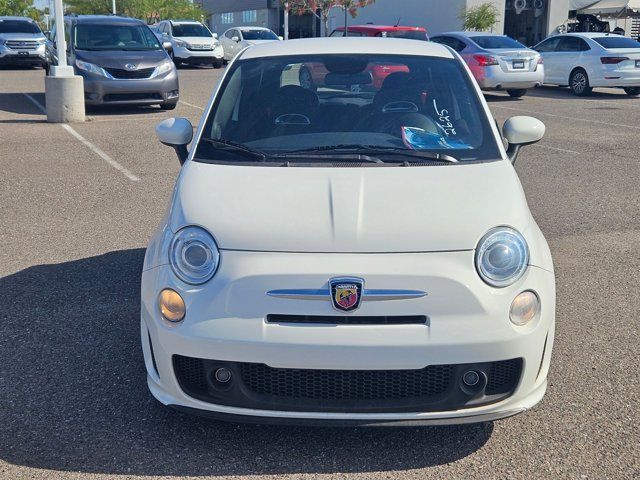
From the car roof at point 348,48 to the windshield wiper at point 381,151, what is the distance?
929 mm

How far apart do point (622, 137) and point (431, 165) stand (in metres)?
10.2

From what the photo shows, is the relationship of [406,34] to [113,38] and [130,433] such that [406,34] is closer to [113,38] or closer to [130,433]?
[113,38]

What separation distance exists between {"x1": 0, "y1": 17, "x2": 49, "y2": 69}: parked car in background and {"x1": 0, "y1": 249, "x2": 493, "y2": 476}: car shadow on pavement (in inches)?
925

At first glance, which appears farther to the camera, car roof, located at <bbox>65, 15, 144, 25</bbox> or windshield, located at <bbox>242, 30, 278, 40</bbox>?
windshield, located at <bbox>242, 30, 278, 40</bbox>

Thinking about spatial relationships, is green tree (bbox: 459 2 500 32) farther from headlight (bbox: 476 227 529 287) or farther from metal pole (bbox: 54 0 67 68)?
headlight (bbox: 476 227 529 287)

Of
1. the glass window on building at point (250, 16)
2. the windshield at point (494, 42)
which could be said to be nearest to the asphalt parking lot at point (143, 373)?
the windshield at point (494, 42)

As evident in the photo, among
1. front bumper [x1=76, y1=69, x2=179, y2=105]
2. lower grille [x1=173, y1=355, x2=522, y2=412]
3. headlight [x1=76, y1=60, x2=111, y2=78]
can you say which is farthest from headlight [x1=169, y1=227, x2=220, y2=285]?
headlight [x1=76, y1=60, x2=111, y2=78]

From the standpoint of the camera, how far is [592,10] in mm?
40594

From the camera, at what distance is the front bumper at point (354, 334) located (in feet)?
10.6

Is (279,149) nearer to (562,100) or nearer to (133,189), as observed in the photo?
(133,189)

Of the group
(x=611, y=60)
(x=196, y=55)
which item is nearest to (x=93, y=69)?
(x=611, y=60)

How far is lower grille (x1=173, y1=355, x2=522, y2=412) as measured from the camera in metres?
3.34

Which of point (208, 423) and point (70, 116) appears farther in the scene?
point (70, 116)

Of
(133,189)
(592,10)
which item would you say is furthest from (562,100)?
Answer: (592,10)
